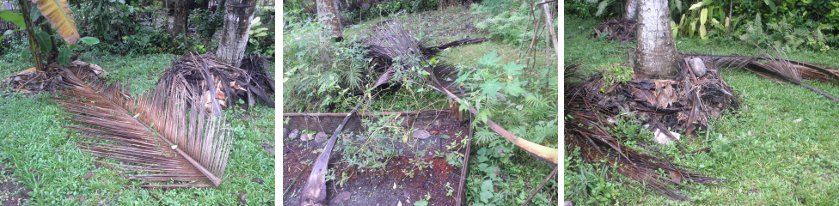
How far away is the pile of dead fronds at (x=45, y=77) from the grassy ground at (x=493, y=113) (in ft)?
6.25

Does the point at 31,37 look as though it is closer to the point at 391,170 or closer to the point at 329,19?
the point at 329,19

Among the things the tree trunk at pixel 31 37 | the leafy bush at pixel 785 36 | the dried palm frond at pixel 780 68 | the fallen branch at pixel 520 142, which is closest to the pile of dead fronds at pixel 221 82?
the tree trunk at pixel 31 37

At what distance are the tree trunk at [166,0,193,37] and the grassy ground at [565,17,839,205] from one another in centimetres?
239

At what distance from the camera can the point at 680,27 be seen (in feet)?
14.1

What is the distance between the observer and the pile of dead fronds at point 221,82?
316cm

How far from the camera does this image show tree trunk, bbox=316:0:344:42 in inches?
91.0

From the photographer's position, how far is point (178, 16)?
377cm

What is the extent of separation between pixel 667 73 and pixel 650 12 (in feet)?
1.30

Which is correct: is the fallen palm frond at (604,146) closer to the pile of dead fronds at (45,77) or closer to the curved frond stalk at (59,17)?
the curved frond stalk at (59,17)

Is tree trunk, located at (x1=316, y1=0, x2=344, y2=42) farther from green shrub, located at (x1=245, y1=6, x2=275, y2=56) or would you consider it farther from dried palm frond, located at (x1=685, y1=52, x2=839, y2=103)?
dried palm frond, located at (x1=685, y1=52, x2=839, y2=103)

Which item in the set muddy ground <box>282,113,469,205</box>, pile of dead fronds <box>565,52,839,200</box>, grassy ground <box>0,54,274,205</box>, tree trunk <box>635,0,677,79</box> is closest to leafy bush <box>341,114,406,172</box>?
muddy ground <box>282,113,469,205</box>

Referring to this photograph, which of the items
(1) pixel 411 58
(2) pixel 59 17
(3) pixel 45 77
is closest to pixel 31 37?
(3) pixel 45 77

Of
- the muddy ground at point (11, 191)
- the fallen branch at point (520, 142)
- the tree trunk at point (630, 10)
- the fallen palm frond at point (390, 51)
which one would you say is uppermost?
the fallen palm frond at point (390, 51)

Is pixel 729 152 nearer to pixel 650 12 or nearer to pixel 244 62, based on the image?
pixel 650 12
